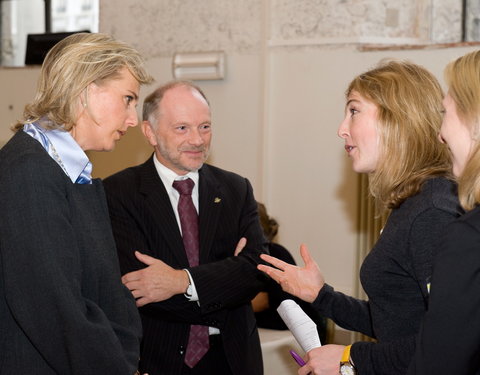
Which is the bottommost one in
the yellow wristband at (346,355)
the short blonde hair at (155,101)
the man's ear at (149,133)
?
the yellow wristband at (346,355)

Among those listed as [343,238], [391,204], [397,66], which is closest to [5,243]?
[391,204]

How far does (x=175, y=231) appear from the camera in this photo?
3.15m

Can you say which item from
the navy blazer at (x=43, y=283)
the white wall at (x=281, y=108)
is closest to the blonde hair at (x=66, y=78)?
the navy blazer at (x=43, y=283)

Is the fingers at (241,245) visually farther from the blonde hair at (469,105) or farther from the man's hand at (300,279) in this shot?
the blonde hair at (469,105)

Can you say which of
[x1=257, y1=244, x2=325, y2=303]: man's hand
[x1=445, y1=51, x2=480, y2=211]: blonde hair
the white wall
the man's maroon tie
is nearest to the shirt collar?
[x1=257, y1=244, x2=325, y2=303]: man's hand

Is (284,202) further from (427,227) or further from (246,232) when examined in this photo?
(427,227)

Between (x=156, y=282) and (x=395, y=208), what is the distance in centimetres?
106

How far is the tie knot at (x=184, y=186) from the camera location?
324 cm

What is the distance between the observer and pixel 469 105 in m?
1.78

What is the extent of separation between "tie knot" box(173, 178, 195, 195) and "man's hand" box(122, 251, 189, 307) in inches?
13.2

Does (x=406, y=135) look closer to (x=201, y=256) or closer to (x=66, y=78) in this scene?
(x=66, y=78)

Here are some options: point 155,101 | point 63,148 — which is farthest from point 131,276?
point 63,148

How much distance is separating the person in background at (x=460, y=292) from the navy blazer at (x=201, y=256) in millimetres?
1395

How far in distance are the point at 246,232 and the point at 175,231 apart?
12.4 inches
